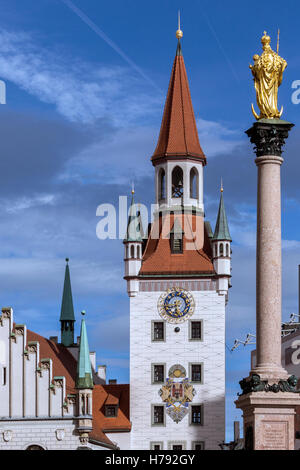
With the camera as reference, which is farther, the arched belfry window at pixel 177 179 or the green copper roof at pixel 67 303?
the green copper roof at pixel 67 303

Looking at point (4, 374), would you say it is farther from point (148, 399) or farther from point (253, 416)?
point (253, 416)

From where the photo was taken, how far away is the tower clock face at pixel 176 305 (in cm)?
10225

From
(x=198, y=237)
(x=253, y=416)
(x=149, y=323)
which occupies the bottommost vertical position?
(x=253, y=416)

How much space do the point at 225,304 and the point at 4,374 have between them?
16.4 metres

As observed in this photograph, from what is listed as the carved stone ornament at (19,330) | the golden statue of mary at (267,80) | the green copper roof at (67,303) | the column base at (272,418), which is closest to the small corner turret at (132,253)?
the carved stone ornament at (19,330)

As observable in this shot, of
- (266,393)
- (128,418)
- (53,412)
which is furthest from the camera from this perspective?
(128,418)

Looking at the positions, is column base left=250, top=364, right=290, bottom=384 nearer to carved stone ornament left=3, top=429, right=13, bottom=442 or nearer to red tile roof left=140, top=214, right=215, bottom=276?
carved stone ornament left=3, top=429, right=13, bottom=442

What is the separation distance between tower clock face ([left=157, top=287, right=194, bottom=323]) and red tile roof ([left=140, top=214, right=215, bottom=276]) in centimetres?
143

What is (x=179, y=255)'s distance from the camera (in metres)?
104

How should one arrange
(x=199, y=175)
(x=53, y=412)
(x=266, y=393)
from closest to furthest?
1. (x=266, y=393)
2. (x=53, y=412)
3. (x=199, y=175)

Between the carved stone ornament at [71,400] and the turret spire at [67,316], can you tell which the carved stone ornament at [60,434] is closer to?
the carved stone ornament at [71,400]

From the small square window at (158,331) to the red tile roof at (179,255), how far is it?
3.46 meters

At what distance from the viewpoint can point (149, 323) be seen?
4031 inches

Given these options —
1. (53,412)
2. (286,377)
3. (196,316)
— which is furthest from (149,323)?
(286,377)
